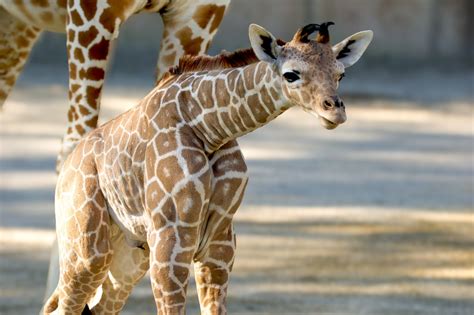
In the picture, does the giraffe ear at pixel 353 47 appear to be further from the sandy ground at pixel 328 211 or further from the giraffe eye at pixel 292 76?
the sandy ground at pixel 328 211

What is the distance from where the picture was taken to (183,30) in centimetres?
455

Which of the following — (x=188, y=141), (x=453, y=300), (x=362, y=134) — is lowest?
(x=362, y=134)

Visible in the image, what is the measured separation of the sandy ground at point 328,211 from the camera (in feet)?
20.4

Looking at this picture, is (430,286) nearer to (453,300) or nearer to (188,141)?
(453,300)

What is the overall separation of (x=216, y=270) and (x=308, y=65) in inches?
27.8

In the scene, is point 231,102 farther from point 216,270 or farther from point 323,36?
point 216,270

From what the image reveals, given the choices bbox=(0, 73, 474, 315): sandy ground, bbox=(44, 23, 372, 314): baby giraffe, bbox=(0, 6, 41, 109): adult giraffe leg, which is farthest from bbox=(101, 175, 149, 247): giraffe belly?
bbox=(0, 73, 474, 315): sandy ground

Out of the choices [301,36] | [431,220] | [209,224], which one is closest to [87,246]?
[209,224]

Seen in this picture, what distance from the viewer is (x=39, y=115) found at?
35.1ft

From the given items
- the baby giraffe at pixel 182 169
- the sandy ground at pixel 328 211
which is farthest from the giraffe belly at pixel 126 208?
the sandy ground at pixel 328 211

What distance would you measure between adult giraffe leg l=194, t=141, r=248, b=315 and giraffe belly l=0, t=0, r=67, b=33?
1.46 metres

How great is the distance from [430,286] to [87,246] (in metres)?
3.30

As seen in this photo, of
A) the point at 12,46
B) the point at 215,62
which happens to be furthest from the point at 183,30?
the point at 215,62

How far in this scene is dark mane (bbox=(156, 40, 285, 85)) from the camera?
3344mm
